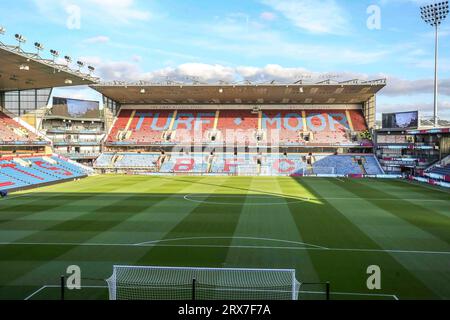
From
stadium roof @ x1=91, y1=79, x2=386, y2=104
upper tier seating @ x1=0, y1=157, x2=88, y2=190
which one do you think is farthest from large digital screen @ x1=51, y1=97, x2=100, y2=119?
upper tier seating @ x1=0, y1=157, x2=88, y2=190

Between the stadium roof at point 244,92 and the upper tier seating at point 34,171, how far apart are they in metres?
12.9

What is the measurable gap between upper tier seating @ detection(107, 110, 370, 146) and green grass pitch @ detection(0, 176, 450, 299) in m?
28.4

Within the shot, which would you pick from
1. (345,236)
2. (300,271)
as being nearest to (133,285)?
(300,271)

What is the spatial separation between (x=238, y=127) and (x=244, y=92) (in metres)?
7.53

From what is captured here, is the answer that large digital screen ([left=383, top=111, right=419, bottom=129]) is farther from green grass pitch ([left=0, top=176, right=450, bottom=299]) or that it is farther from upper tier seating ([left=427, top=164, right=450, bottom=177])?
green grass pitch ([left=0, top=176, right=450, bottom=299])

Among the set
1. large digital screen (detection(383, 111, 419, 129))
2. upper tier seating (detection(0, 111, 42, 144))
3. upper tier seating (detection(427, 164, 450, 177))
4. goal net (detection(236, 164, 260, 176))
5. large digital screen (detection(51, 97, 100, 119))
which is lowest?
goal net (detection(236, 164, 260, 176))

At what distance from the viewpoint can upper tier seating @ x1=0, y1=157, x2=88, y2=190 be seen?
39844 millimetres

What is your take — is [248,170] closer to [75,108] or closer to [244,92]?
[244,92]

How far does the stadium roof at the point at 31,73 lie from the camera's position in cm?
3856

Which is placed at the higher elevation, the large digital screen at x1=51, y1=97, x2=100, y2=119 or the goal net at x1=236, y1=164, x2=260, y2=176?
the large digital screen at x1=51, y1=97, x2=100, y2=119

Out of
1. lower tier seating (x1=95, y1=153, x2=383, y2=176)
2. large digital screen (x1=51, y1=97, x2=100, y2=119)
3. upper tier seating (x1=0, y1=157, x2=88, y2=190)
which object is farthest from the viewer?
large digital screen (x1=51, y1=97, x2=100, y2=119)

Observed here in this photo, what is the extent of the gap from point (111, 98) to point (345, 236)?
5537 cm

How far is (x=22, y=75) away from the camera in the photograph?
47844 millimetres
